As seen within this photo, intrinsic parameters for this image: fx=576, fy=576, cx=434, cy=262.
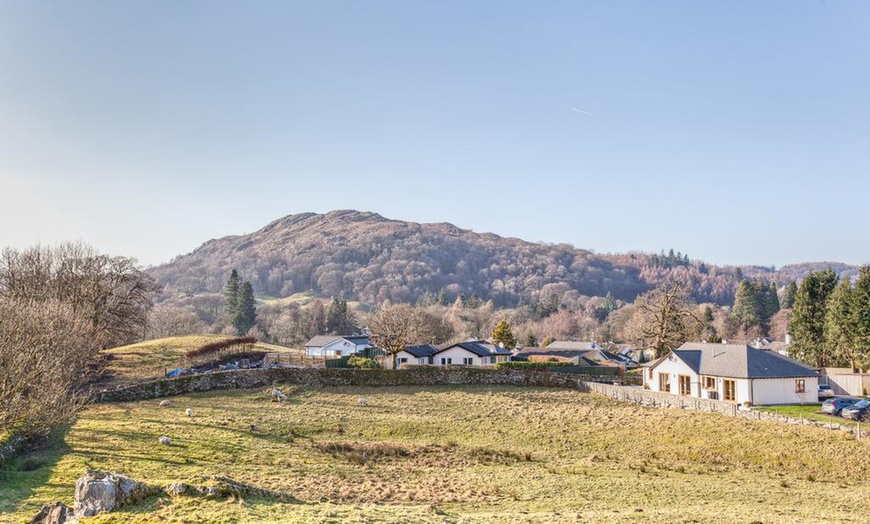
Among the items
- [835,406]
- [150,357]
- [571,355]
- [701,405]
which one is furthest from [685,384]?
[150,357]

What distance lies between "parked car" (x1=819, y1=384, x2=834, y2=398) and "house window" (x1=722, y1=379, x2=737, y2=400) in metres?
9.56

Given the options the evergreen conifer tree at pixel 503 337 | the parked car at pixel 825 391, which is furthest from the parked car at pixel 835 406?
the evergreen conifer tree at pixel 503 337

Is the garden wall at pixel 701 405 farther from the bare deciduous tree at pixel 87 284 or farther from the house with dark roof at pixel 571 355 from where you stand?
the bare deciduous tree at pixel 87 284

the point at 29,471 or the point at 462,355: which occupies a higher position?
the point at 462,355

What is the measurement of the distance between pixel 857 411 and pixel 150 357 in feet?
223

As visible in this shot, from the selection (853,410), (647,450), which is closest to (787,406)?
(853,410)

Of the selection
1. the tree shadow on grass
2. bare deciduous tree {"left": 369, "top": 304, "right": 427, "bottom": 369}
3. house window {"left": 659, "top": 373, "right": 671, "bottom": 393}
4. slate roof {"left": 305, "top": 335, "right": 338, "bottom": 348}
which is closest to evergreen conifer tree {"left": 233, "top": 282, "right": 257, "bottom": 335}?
slate roof {"left": 305, "top": 335, "right": 338, "bottom": 348}

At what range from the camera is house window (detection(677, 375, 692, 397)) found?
1988 inches

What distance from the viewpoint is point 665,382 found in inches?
2120

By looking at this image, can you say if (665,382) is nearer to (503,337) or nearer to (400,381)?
(400,381)

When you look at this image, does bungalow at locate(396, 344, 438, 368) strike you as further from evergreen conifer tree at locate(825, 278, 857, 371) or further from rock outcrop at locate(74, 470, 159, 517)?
rock outcrop at locate(74, 470, 159, 517)

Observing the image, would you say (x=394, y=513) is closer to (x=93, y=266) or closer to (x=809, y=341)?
(x=93, y=266)

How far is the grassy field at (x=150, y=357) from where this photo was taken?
58.8 m

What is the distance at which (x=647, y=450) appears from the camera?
33938 millimetres
